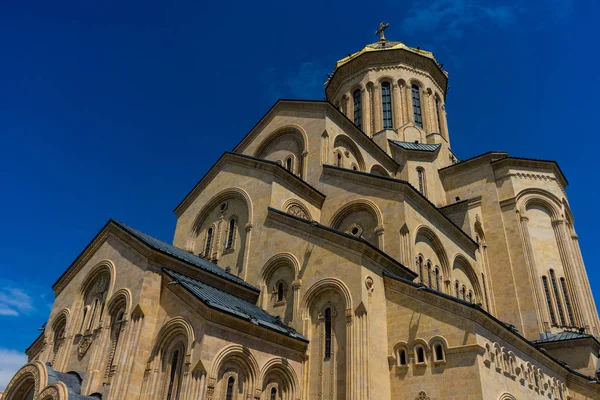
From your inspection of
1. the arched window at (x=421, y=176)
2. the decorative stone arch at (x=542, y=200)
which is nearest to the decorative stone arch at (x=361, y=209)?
the arched window at (x=421, y=176)

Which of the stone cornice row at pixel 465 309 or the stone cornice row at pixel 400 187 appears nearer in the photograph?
the stone cornice row at pixel 465 309

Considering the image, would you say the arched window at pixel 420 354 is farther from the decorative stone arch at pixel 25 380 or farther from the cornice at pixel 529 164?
the cornice at pixel 529 164

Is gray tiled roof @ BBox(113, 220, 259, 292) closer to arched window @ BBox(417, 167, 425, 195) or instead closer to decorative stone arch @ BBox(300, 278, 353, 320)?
decorative stone arch @ BBox(300, 278, 353, 320)

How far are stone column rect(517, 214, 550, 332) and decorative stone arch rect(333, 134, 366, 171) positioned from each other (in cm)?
940

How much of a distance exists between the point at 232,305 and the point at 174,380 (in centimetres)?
271

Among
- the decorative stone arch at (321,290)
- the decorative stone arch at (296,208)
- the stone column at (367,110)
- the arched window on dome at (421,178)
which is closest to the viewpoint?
the decorative stone arch at (321,290)

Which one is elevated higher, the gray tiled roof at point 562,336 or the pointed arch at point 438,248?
the pointed arch at point 438,248

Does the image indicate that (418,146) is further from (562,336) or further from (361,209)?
(562,336)

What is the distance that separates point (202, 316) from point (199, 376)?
63.0 inches

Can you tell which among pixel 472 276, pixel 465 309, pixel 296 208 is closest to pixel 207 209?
pixel 296 208

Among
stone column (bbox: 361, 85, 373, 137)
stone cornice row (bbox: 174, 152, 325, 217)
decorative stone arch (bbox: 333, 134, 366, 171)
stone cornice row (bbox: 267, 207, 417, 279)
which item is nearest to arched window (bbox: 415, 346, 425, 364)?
stone cornice row (bbox: 267, 207, 417, 279)

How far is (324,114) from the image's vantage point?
79.1ft

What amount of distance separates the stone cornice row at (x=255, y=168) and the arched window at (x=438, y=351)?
8.89m

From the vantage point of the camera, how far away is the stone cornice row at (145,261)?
16.0m
